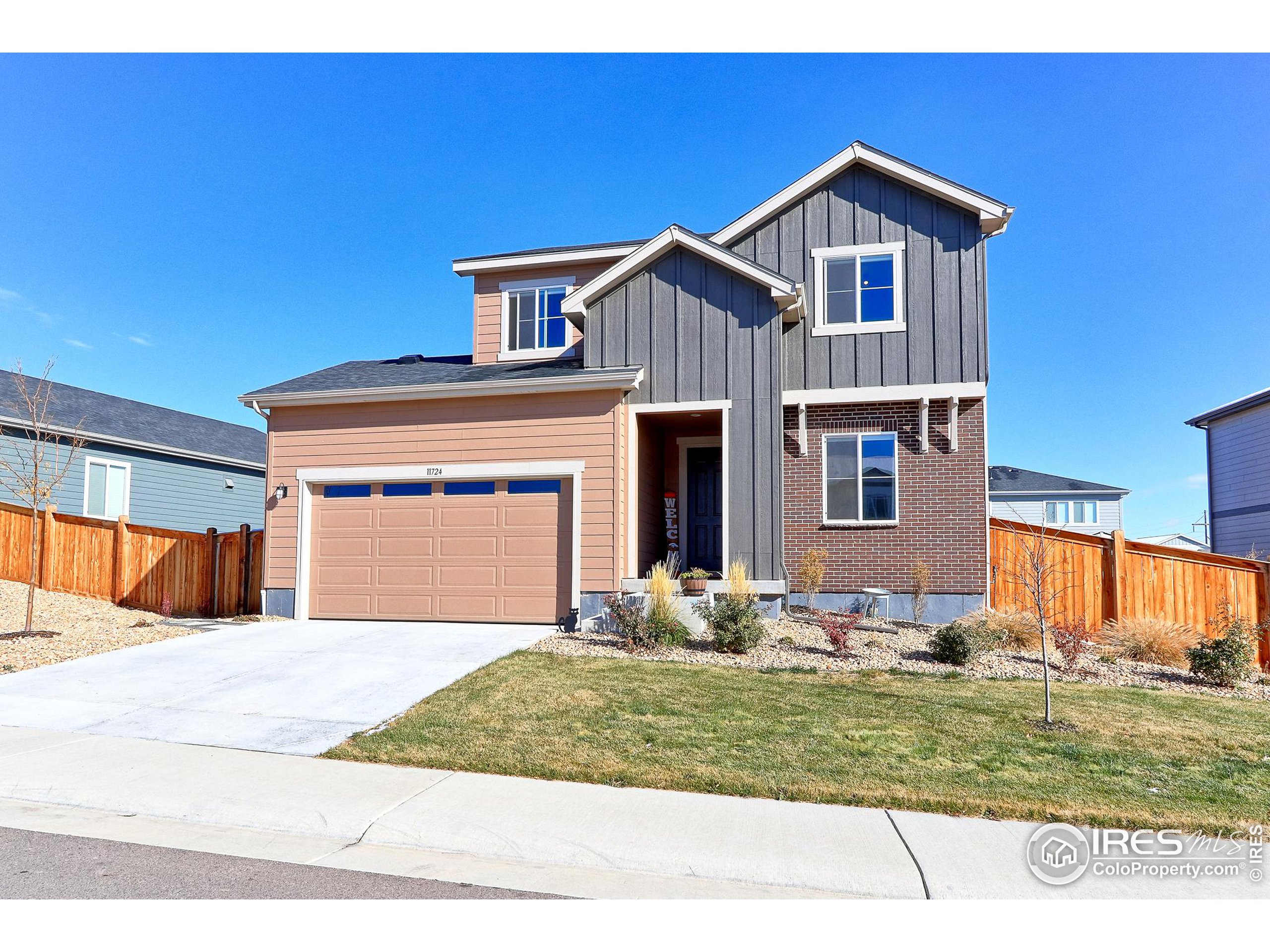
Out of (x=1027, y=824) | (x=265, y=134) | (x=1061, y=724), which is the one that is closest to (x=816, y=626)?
(x=1061, y=724)

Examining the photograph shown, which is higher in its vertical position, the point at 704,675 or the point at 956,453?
the point at 956,453

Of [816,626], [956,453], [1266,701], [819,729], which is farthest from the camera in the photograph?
[956,453]

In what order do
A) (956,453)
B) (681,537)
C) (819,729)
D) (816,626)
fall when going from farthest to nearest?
(681,537) → (956,453) → (816,626) → (819,729)

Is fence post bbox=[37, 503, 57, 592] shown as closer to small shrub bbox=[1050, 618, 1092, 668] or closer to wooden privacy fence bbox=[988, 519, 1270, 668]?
wooden privacy fence bbox=[988, 519, 1270, 668]

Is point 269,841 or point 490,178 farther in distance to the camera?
point 490,178

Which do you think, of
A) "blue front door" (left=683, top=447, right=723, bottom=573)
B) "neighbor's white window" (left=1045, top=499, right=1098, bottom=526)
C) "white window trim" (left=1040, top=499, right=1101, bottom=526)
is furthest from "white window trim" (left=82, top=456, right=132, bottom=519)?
"neighbor's white window" (left=1045, top=499, right=1098, bottom=526)

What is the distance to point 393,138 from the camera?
14.7 metres

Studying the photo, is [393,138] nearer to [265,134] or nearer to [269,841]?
[265,134]

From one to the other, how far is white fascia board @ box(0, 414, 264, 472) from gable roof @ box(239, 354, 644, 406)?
22.4ft

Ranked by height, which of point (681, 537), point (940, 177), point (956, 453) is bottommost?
point (681, 537)

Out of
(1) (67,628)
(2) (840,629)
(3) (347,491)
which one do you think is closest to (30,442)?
(1) (67,628)

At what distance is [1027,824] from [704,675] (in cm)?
460

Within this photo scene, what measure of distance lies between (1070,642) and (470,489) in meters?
9.47

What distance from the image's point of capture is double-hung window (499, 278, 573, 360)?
57.3 feet
